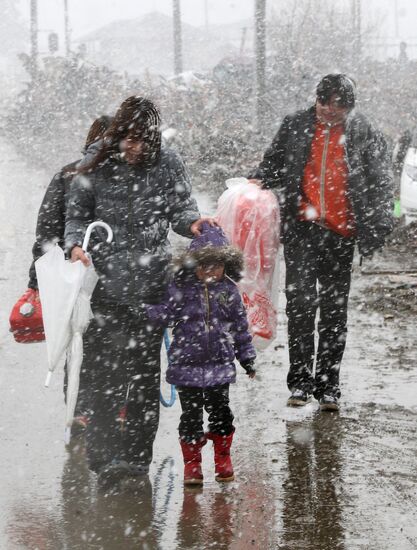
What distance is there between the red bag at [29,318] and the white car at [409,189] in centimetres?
806

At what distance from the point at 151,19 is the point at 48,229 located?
9814 cm

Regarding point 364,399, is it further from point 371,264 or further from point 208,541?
point 371,264

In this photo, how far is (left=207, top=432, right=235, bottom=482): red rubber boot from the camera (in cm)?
531

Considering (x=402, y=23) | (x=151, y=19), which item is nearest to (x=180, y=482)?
(x=151, y=19)

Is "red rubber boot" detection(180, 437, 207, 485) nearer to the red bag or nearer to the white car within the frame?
the red bag

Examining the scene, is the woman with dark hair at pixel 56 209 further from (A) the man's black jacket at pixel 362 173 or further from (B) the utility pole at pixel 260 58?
(B) the utility pole at pixel 260 58

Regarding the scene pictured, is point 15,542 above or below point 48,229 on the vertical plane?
below

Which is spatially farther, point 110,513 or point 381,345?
point 381,345

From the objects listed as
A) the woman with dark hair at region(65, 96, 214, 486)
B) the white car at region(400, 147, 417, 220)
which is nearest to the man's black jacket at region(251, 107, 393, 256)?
the woman with dark hair at region(65, 96, 214, 486)

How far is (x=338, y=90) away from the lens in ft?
→ 20.4

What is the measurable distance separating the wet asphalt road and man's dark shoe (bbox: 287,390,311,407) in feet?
0.20

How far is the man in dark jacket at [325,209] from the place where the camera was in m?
6.35

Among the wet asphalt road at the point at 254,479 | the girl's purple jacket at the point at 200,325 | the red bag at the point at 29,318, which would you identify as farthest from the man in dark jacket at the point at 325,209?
the red bag at the point at 29,318

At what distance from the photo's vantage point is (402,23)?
136000 millimetres
